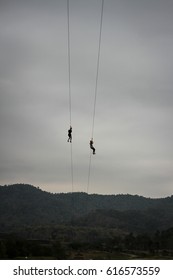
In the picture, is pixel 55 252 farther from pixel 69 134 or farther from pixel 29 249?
pixel 69 134

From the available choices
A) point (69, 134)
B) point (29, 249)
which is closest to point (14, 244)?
point (29, 249)
